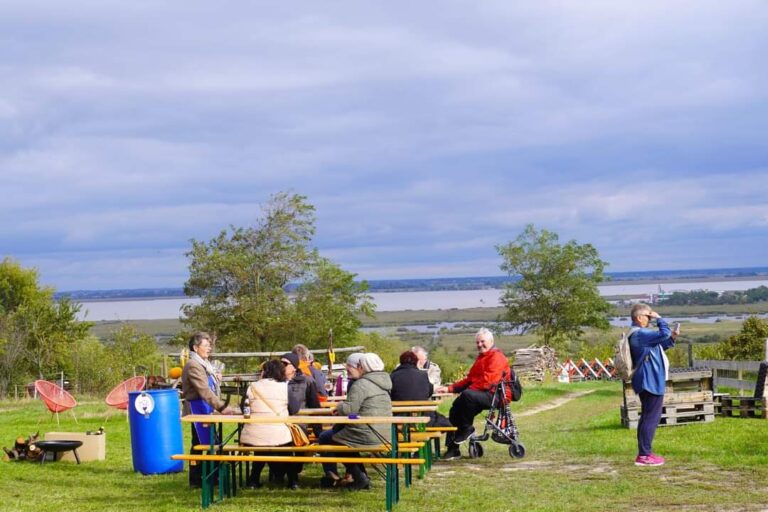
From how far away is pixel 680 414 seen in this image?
1391 cm

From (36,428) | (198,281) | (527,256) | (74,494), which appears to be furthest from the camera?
(527,256)

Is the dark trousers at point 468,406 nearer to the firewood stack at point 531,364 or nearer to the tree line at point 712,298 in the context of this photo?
the firewood stack at point 531,364

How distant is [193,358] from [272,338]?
119ft

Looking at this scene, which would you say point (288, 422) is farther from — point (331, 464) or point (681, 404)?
point (681, 404)

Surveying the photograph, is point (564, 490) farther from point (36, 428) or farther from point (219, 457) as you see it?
point (36, 428)

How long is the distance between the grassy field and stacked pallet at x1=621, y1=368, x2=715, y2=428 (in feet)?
0.78

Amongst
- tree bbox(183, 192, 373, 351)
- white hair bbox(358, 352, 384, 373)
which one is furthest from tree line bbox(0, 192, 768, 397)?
white hair bbox(358, 352, 384, 373)

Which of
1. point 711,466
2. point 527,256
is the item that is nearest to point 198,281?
point 527,256

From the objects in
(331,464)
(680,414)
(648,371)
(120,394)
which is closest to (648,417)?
(648,371)

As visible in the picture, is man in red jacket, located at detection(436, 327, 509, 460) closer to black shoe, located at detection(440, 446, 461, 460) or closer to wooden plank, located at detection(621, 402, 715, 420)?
black shoe, located at detection(440, 446, 461, 460)

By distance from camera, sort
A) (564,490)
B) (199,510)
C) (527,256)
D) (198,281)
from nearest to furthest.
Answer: (199,510) < (564,490) < (198,281) < (527,256)

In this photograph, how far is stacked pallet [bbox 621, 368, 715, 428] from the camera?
1388 cm

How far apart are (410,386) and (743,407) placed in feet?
19.9

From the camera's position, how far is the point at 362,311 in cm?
4784
